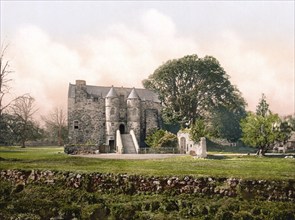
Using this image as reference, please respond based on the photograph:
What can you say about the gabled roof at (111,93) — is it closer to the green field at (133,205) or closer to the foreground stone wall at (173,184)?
the foreground stone wall at (173,184)

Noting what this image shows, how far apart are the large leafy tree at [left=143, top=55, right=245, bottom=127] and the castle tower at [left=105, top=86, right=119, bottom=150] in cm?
990

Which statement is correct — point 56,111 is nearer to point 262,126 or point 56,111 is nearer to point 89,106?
point 89,106

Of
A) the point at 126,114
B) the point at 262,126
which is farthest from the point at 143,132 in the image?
the point at 262,126

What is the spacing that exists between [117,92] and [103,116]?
218 inches

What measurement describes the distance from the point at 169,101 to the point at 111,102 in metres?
14.1

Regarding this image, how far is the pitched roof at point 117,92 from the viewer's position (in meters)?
54.4

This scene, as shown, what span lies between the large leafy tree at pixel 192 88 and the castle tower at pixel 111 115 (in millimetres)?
9900

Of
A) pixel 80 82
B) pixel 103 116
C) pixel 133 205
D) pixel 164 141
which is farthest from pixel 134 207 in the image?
pixel 80 82

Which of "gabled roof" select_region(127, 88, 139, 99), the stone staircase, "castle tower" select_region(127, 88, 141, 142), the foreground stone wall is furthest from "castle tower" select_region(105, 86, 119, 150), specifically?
the foreground stone wall

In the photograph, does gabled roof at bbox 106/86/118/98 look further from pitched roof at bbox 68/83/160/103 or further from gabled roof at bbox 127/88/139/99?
gabled roof at bbox 127/88/139/99

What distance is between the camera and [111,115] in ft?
175

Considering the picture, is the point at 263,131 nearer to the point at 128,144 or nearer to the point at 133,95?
the point at 128,144

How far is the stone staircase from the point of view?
45031 millimetres

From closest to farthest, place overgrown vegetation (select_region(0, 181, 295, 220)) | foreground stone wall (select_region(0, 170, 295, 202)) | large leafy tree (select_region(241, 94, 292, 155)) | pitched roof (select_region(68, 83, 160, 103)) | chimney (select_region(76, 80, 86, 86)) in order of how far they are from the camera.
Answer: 1. overgrown vegetation (select_region(0, 181, 295, 220))
2. foreground stone wall (select_region(0, 170, 295, 202))
3. large leafy tree (select_region(241, 94, 292, 155))
4. chimney (select_region(76, 80, 86, 86))
5. pitched roof (select_region(68, 83, 160, 103))
